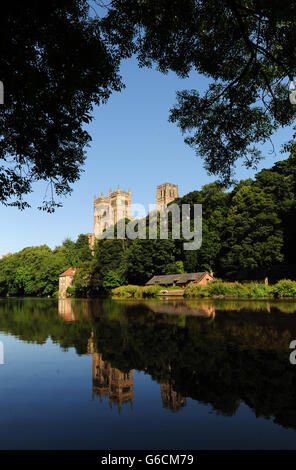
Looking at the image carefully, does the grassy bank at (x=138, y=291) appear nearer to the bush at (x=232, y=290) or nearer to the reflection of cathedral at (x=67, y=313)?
the bush at (x=232, y=290)

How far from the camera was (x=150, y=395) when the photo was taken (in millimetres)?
4926

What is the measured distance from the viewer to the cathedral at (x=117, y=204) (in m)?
124

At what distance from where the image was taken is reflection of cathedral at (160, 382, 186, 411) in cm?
447

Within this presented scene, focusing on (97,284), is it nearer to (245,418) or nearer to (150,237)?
(150,237)

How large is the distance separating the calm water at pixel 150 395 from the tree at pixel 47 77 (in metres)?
6.37

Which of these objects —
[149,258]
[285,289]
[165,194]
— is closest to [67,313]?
[285,289]

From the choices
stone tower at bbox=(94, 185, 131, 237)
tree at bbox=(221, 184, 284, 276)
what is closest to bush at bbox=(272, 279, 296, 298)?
tree at bbox=(221, 184, 284, 276)

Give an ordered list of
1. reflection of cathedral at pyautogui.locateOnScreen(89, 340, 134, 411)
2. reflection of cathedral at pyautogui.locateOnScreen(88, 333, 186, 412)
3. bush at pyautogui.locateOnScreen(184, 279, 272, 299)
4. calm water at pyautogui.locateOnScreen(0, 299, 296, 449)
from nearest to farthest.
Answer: calm water at pyautogui.locateOnScreen(0, 299, 296, 449)
reflection of cathedral at pyautogui.locateOnScreen(88, 333, 186, 412)
reflection of cathedral at pyautogui.locateOnScreen(89, 340, 134, 411)
bush at pyautogui.locateOnScreen(184, 279, 272, 299)

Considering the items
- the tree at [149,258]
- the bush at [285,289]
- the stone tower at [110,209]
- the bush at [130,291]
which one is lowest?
the bush at [130,291]

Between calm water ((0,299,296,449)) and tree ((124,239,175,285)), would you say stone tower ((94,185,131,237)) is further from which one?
calm water ((0,299,296,449))

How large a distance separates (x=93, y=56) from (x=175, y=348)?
8124 millimetres

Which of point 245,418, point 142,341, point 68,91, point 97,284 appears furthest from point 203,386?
point 97,284

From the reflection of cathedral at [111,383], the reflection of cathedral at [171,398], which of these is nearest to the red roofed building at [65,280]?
the reflection of cathedral at [111,383]

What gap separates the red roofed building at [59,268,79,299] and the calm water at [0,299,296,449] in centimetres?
6059
